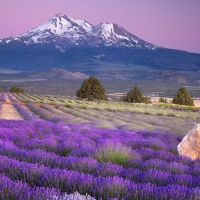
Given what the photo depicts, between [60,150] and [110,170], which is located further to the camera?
[60,150]

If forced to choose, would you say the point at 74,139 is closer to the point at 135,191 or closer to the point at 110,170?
the point at 110,170

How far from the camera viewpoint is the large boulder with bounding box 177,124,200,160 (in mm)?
6227

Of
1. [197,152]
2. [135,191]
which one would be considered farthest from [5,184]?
[197,152]

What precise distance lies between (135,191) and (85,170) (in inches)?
39.9

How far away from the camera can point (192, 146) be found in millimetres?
6355

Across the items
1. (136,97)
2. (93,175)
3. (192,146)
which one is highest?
(93,175)

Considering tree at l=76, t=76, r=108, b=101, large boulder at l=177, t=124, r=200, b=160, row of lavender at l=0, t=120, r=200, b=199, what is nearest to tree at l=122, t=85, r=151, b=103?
tree at l=76, t=76, r=108, b=101

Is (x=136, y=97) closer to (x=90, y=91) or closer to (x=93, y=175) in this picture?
(x=90, y=91)

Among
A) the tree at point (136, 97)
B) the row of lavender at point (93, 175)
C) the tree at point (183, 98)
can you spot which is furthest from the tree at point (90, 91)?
the row of lavender at point (93, 175)

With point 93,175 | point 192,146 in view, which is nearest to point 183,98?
point 192,146

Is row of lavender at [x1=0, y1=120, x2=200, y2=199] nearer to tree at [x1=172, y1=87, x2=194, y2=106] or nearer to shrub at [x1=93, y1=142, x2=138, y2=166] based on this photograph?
shrub at [x1=93, y1=142, x2=138, y2=166]

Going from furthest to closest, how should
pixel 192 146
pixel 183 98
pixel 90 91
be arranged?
pixel 183 98 < pixel 90 91 < pixel 192 146

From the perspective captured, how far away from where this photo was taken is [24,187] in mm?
2889

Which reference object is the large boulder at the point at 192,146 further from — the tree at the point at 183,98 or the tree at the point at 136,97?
the tree at the point at 183,98
